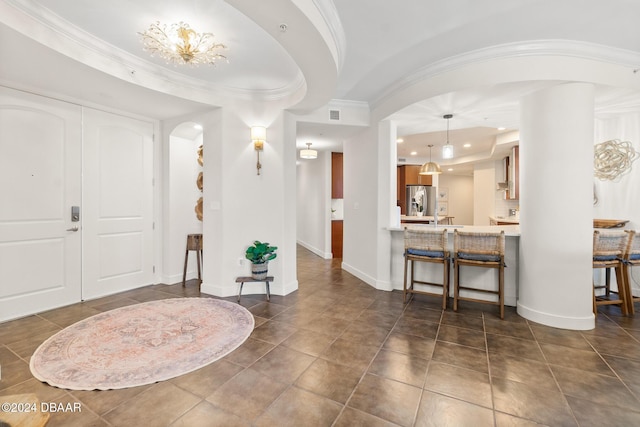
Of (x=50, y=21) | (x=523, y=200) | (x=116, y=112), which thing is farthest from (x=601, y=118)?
(x=116, y=112)

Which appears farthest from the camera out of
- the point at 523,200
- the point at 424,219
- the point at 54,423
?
the point at 424,219

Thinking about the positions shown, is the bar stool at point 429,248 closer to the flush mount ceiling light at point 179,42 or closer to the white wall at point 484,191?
the flush mount ceiling light at point 179,42

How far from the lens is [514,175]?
587cm

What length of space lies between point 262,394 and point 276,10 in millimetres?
2577

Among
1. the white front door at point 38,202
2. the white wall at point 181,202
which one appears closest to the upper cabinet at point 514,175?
the white wall at point 181,202

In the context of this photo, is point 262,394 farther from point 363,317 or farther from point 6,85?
point 6,85

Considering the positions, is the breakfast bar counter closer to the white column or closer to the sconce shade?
the white column

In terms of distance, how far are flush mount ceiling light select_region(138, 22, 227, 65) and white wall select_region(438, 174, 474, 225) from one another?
963 cm

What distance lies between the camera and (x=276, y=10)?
1.88 meters

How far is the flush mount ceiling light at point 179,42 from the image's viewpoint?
239 cm

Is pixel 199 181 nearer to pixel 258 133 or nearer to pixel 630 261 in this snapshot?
pixel 258 133

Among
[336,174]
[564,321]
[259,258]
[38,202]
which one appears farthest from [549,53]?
[38,202]

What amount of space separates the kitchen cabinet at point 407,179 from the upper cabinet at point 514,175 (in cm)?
211

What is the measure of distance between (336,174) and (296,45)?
14.0 ft
